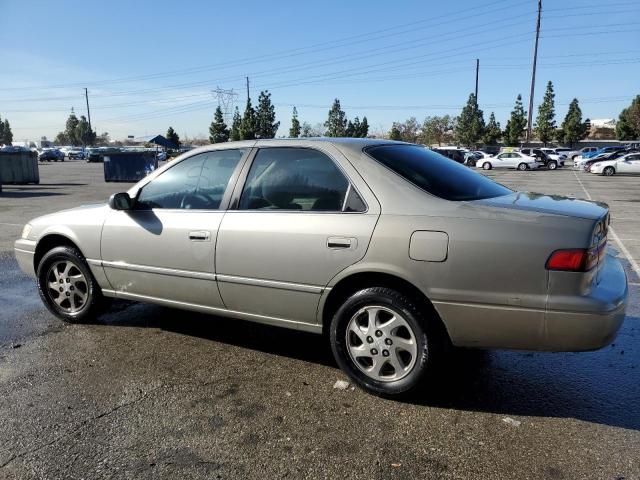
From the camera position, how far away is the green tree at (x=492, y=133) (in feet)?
248

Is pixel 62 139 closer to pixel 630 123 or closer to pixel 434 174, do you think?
pixel 630 123

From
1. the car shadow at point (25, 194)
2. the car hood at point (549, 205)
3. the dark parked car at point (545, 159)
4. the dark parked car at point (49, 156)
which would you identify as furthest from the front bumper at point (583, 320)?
the dark parked car at point (49, 156)

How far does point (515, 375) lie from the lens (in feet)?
11.9

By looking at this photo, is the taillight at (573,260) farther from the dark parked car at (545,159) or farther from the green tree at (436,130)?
the green tree at (436,130)

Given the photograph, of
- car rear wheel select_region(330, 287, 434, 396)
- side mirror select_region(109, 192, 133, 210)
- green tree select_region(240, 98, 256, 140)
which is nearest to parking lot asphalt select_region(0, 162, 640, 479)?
car rear wheel select_region(330, 287, 434, 396)

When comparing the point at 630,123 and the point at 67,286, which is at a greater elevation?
the point at 630,123

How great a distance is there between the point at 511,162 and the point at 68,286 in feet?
140

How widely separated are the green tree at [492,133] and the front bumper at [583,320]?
77387mm

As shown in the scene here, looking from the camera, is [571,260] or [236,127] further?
[236,127]

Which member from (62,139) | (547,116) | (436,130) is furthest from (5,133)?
(547,116)

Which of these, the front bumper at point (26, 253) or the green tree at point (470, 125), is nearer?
the front bumper at point (26, 253)

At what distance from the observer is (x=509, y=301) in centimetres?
286

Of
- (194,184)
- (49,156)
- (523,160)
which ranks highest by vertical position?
(194,184)

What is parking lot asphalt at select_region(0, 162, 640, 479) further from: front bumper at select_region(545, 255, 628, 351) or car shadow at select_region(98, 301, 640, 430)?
front bumper at select_region(545, 255, 628, 351)
